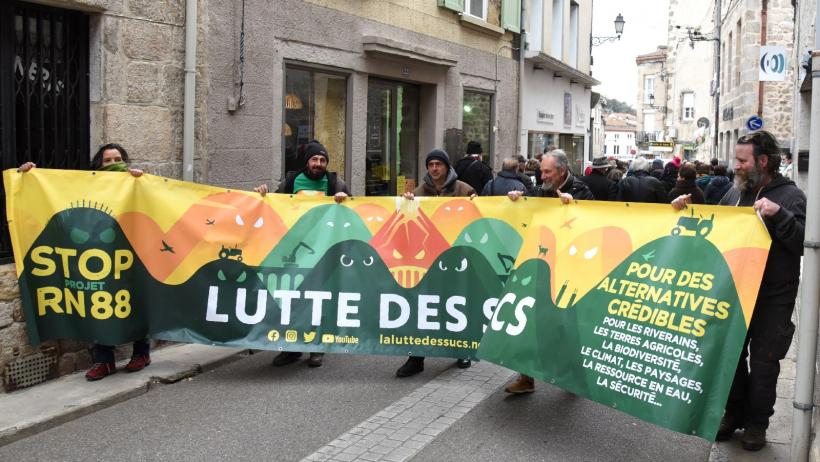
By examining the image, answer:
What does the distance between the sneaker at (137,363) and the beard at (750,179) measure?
4.56 meters

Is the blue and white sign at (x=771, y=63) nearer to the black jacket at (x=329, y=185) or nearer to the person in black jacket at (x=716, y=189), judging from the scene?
the person in black jacket at (x=716, y=189)

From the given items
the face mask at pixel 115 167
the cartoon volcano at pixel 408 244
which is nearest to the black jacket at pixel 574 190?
the cartoon volcano at pixel 408 244

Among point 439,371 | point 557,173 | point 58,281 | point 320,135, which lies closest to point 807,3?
point 320,135

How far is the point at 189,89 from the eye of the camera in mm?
8109

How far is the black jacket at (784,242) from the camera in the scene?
4.65 meters

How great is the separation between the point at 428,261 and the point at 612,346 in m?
1.88

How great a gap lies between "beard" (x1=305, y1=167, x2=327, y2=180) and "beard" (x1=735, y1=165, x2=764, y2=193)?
11.2 ft

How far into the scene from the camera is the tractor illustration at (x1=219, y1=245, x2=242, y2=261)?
6430 mm

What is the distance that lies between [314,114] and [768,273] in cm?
718

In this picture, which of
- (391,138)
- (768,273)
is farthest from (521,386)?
(391,138)

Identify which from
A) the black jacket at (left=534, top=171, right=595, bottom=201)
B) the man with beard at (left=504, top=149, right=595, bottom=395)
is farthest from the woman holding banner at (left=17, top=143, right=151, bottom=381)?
the black jacket at (left=534, top=171, right=595, bottom=201)

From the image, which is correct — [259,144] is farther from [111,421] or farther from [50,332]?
[111,421]

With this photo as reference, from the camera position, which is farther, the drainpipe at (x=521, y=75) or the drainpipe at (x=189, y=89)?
the drainpipe at (x=521, y=75)

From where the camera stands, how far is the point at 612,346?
16.0 feet
